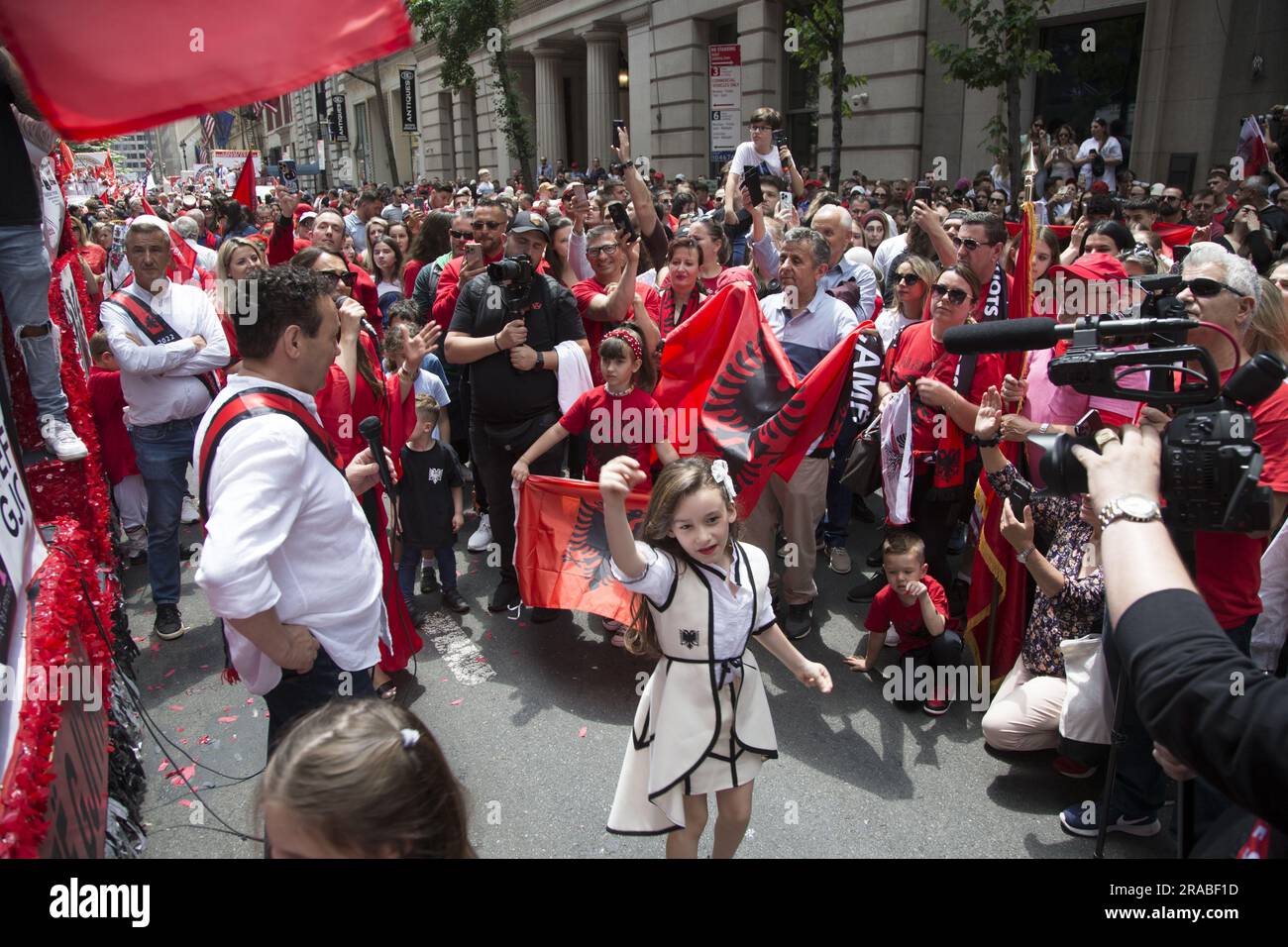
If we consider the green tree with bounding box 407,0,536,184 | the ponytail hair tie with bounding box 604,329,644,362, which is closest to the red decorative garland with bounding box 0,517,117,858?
the ponytail hair tie with bounding box 604,329,644,362

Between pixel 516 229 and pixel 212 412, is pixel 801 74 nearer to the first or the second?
pixel 516 229

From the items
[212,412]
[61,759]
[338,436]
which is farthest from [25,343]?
[61,759]

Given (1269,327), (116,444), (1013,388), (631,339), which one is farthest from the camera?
(116,444)

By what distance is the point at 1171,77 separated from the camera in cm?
1290

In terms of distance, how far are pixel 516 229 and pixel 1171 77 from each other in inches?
490

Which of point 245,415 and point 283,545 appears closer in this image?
point 245,415

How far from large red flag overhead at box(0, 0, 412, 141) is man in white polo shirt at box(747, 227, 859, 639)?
11.6 feet

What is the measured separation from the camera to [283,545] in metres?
2.54

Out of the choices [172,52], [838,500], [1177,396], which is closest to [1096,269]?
[838,500]

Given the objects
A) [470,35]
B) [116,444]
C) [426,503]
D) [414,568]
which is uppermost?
[470,35]

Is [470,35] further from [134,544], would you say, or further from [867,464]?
[867,464]

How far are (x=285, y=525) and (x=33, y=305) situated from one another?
6.06ft

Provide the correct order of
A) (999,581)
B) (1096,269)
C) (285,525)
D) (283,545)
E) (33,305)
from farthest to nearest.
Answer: (1096,269) → (999,581) → (33,305) → (283,545) → (285,525)
